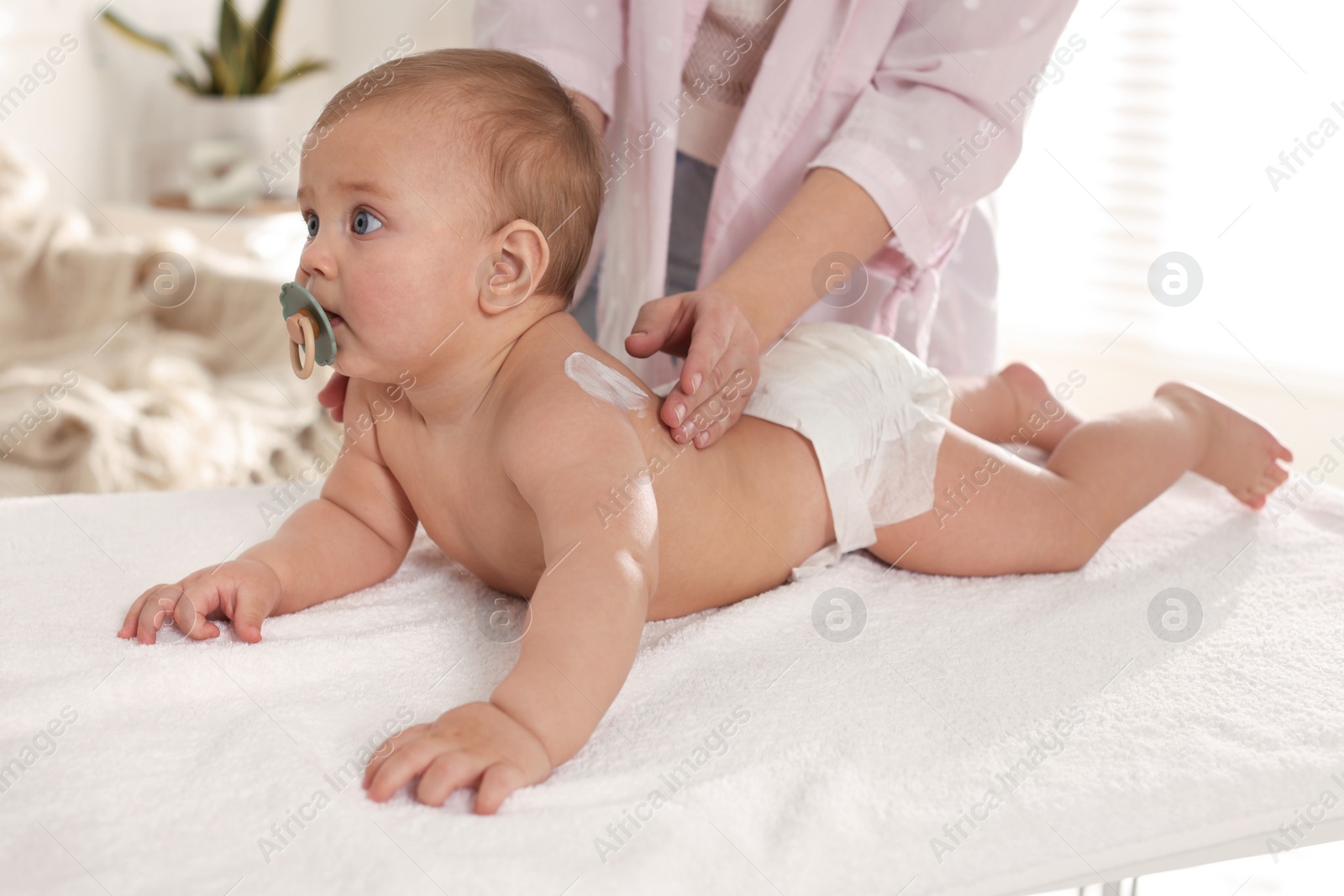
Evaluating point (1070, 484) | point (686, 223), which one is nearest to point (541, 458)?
point (1070, 484)

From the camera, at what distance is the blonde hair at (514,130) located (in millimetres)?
771

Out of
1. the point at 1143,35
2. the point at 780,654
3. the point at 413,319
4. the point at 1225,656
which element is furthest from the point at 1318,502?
the point at 1143,35

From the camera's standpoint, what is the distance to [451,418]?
0.84 m

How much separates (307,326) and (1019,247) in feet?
6.83

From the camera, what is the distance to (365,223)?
29.6 inches

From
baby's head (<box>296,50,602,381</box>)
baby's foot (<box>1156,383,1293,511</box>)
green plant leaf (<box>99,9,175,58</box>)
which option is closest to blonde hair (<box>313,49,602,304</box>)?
baby's head (<box>296,50,602,381</box>)

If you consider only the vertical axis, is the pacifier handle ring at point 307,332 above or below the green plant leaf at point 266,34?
above

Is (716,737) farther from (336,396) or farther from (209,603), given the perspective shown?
(336,396)

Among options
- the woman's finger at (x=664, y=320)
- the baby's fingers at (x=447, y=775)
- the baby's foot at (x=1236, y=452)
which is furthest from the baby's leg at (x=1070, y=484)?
the baby's fingers at (x=447, y=775)

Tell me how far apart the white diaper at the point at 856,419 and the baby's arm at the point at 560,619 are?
0.19 metres

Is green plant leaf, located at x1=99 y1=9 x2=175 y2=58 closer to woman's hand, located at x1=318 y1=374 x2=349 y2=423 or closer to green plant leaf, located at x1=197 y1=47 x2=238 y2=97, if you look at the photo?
green plant leaf, located at x1=197 y1=47 x2=238 y2=97

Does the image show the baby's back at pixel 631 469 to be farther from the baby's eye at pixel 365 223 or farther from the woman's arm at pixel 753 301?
the baby's eye at pixel 365 223

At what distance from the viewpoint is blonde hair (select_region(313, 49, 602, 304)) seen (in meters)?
0.77

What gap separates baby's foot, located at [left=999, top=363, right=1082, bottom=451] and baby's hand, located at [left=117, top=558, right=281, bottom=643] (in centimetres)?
77
